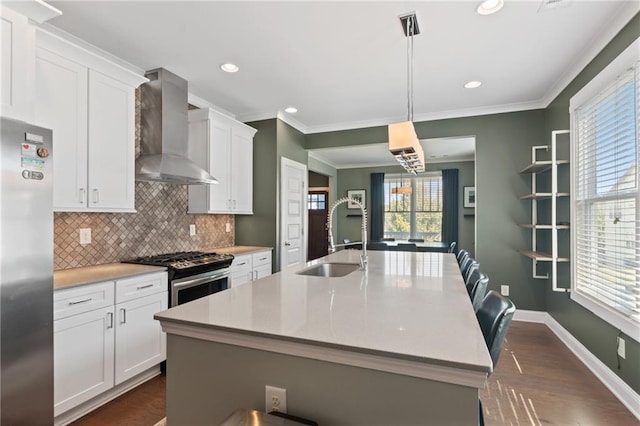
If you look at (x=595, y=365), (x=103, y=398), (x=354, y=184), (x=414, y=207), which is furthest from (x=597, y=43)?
(x=354, y=184)

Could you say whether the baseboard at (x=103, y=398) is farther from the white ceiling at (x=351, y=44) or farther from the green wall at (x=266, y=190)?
the white ceiling at (x=351, y=44)

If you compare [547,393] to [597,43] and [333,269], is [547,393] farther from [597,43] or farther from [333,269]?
[597,43]

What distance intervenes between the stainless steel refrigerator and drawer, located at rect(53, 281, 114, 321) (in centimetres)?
14

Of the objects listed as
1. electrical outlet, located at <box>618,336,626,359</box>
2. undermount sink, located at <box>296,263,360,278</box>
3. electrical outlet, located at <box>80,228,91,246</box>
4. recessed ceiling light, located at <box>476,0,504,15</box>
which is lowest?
electrical outlet, located at <box>618,336,626,359</box>

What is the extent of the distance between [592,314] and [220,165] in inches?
158

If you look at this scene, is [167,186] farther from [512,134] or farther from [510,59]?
[512,134]

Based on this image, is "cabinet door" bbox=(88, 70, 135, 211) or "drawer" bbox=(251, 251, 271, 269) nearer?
"cabinet door" bbox=(88, 70, 135, 211)

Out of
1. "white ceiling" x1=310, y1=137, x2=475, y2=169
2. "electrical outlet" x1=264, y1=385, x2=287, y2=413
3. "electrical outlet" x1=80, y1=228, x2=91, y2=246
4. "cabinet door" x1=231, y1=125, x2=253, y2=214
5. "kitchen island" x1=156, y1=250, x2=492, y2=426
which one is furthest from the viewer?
"white ceiling" x1=310, y1=137, x2=475, y2=169

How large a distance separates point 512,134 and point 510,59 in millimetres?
1454

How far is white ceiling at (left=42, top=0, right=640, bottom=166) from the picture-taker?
217 cm

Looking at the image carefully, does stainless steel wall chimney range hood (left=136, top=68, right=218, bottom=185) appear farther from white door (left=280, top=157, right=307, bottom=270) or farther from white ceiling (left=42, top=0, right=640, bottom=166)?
white door (left=280, top=157, right=307, bottom=270)

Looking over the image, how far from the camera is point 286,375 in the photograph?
43.7 inches

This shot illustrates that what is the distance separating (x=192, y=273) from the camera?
9.25ft

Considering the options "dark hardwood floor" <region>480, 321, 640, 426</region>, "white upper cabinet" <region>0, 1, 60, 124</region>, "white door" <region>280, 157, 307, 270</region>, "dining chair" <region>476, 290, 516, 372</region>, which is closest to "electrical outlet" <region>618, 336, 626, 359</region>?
"dark hardwood floor" <region>480, 321, 640, 426</region>
